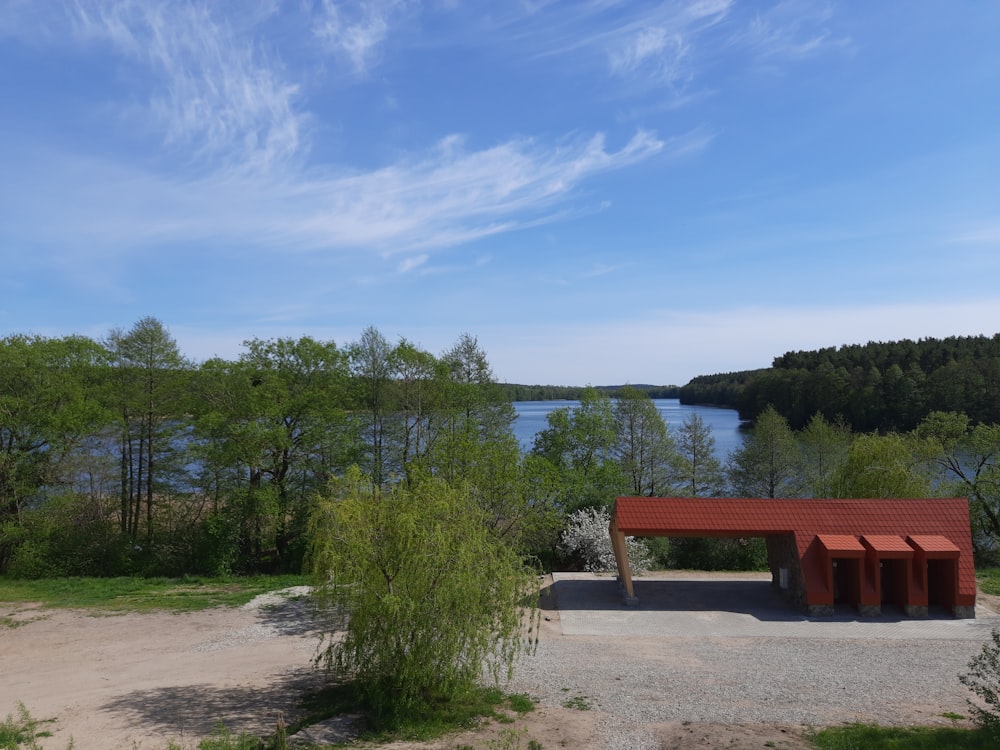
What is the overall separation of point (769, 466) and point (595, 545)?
20.1 meters

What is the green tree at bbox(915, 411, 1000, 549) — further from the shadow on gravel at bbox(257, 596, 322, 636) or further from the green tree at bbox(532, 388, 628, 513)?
the shadow on gravel at bbox(257, 596, 322, 636)

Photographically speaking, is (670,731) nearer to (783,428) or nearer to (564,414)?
(564,414)

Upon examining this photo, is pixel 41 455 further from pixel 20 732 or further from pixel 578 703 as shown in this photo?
pixel 578 703

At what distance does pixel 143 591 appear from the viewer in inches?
936

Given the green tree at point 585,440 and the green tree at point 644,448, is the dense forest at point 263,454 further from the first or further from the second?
the green tree at point 644,448

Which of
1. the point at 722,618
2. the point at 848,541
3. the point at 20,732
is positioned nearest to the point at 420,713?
the point at 20,732

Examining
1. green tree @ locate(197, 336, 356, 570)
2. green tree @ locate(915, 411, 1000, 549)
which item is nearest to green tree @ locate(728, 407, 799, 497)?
green tree @ locate(915, 411, 1000, 549)

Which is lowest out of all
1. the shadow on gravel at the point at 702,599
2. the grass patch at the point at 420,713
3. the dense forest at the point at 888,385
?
the shadow on gravel at the point at 702,599

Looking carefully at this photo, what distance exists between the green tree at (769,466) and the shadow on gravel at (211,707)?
3362 cm

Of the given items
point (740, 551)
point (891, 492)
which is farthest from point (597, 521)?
point (891, 492)

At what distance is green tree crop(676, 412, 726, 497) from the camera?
4072cm

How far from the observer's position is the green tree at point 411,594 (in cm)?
1148

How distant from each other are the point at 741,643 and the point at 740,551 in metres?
12.0

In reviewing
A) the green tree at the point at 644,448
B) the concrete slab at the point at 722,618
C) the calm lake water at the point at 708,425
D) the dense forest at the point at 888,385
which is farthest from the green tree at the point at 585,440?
the dense forest at the point at 888,385
